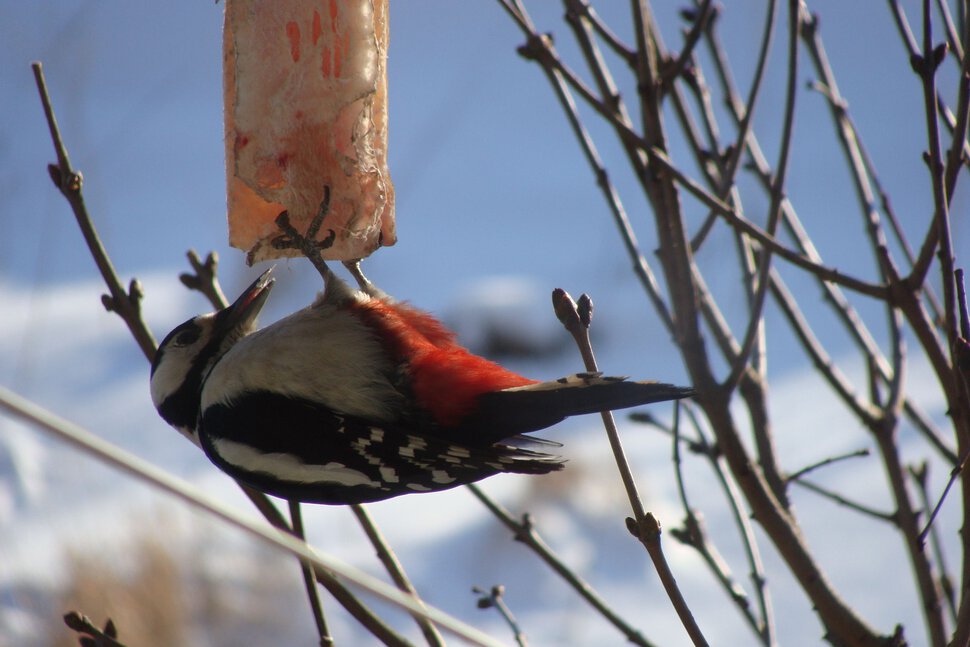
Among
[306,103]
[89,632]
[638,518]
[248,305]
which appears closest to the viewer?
[638,518]

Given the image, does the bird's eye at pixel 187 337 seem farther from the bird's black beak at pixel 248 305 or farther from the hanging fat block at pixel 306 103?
the hanging fat block at pixel 306 103

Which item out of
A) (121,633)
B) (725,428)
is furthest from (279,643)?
(725,428)

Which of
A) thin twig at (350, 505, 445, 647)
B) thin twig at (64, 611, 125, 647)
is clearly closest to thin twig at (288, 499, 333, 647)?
thin twig at (350, 505, 445, 647)

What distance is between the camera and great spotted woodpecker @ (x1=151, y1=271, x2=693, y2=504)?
188cm

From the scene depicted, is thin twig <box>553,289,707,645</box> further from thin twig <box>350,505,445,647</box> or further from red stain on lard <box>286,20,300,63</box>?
red stain on lard <box>286,20,300,63</box>

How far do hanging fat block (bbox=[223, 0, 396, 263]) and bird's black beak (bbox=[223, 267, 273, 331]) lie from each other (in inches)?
9.5

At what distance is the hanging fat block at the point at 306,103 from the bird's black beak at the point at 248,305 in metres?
0.24

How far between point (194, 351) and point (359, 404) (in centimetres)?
43

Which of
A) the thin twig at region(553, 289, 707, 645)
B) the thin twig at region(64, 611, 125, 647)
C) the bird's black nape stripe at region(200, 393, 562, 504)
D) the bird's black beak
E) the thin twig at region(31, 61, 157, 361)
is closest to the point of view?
the thin twig at region(553, 289, 707, 645)

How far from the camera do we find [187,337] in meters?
2.16

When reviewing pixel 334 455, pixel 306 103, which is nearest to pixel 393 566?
pixel 334 455

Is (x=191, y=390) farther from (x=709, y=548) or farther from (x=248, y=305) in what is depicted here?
(x=709, y=548)

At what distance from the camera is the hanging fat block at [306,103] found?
188 centimetres

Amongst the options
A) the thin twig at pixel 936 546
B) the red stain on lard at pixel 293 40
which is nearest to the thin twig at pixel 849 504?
the thin twig at pixel 936 546
